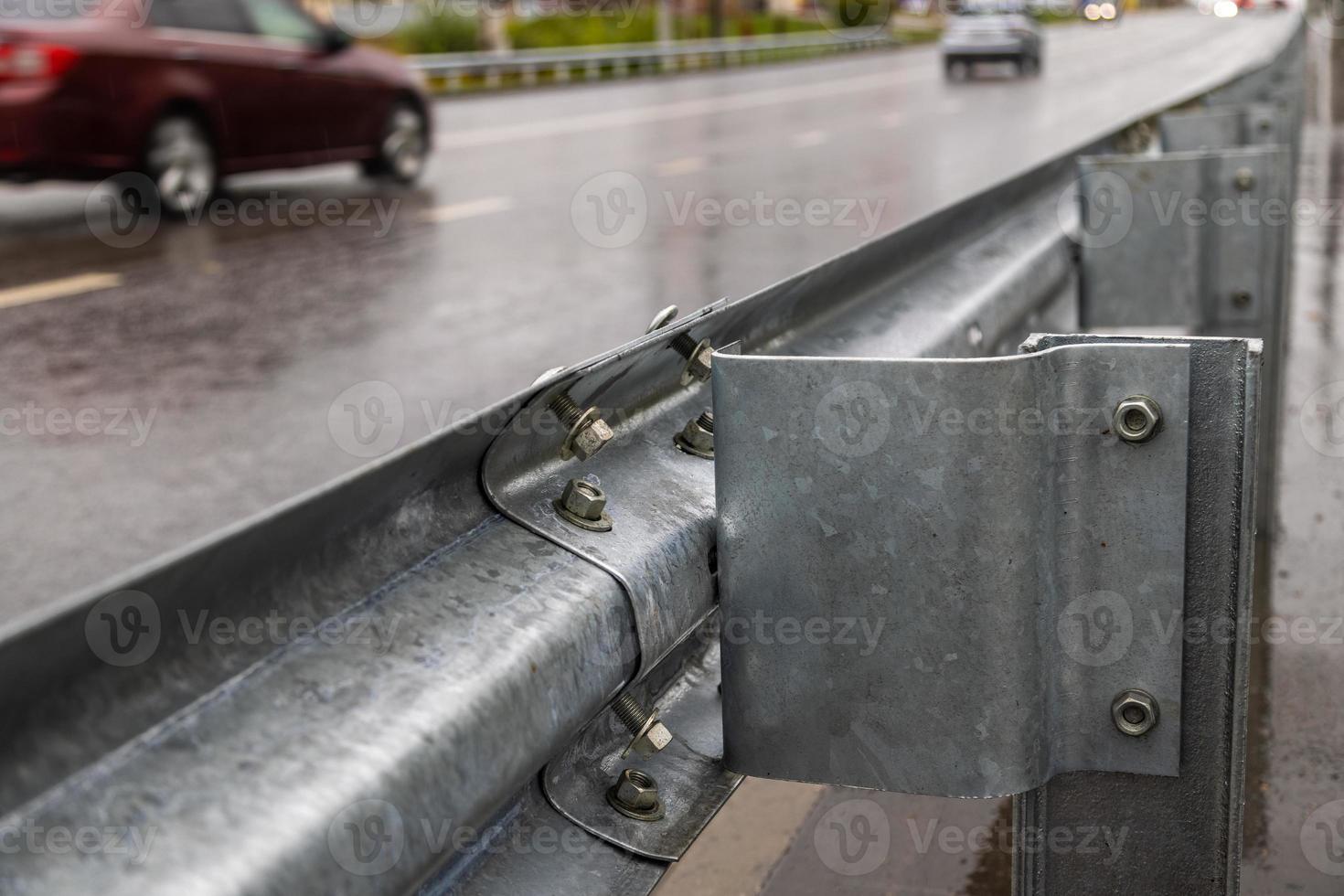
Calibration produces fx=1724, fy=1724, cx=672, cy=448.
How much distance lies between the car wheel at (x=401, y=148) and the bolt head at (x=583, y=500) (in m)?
14.2

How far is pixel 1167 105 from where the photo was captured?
5980mm

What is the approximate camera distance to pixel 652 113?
2320cm

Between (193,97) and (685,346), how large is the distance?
40.3 ft

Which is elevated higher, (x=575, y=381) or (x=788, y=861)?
(x=575, y=381)

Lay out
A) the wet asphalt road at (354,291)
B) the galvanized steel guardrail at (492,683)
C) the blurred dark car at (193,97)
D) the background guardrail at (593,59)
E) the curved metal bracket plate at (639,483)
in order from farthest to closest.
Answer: the background guardrail at (593,59)
the blurred dark car at (193,97)
the wet asphalt road at (354,291)
the curved metal bracket plate at (639,483)
the galvanized steel guardrail at (492,683)

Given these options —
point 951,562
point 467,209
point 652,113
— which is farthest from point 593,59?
point 951,562

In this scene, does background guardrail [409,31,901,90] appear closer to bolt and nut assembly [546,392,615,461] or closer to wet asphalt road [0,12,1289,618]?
wet asphalt road [0,12,1289,618]

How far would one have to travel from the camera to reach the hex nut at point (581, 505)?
5.08 ft

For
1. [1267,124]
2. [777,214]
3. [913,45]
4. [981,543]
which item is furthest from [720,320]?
[913,45]

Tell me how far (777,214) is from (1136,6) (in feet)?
341

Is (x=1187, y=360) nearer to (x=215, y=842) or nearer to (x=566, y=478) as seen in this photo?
(x=566, y=478)

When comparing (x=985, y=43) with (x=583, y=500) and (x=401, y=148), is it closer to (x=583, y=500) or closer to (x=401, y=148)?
(x=401, y=148)

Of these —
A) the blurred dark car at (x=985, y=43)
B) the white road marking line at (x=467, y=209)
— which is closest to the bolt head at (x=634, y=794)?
the white road marking line at (x=467, y=209)

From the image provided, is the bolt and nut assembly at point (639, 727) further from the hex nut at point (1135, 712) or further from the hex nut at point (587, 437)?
the hex nut at point (1135, 712)
